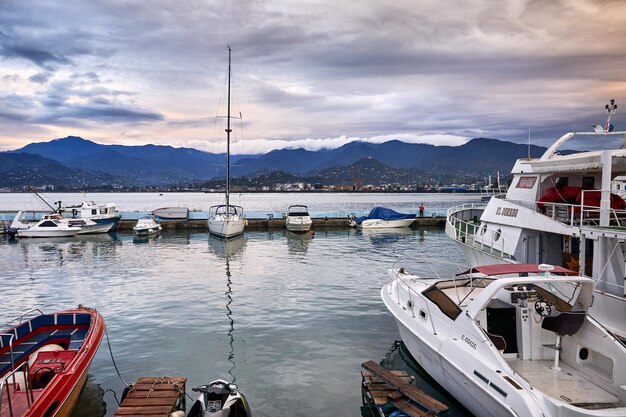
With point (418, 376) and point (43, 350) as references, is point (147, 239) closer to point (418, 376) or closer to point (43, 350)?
point (43, 350)

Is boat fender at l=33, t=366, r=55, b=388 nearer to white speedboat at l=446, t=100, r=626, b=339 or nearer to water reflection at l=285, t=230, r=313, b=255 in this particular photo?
white speedboat at l=446, t=100, r=626, b=339

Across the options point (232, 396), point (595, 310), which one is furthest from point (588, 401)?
point (232, 396)

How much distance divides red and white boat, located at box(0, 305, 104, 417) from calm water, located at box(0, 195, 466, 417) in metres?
1.11

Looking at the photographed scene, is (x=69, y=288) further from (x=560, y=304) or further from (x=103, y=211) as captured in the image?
(x=103, y=211)

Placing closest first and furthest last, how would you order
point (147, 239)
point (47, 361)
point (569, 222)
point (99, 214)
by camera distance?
1. point (47, 361)
2. point (569, 222)
3. point (147, 239)
4. point (99, 214)

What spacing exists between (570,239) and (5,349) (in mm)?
17220

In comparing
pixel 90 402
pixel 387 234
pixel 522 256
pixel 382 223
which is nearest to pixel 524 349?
pixel 522 256

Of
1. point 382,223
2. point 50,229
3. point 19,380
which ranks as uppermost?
point 19,380

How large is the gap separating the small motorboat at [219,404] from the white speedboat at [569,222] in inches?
379

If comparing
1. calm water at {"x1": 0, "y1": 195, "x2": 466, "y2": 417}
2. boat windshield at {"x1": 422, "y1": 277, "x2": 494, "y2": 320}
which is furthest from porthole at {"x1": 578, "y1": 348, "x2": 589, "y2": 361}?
calm water at {"x1": 0, "y1": 195, "x2": 466, "y2": 417}

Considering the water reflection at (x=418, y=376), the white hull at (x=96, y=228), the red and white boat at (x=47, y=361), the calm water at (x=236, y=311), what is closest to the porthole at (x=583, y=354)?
the water reflection at (x=418, y=376)

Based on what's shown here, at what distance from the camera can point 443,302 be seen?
31.6 ft

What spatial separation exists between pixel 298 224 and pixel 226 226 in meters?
8.14

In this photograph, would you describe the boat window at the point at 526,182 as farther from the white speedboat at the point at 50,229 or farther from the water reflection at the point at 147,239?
the white speedboat at the point at 50,229
